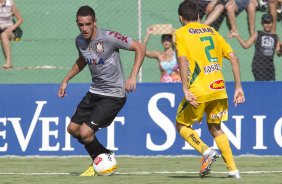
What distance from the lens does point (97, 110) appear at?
11609mm

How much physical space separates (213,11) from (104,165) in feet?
22.4

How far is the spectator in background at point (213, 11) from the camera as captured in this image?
1756cm

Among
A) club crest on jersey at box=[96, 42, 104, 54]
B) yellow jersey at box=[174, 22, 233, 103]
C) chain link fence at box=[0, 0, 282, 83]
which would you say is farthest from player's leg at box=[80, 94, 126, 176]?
chain link fence at box=[0, 0, 282, 83]

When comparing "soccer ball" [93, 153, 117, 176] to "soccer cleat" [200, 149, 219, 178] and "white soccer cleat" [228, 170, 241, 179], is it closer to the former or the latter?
"soccer cleat" [200, 149, 219, 178]

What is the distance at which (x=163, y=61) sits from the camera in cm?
1700

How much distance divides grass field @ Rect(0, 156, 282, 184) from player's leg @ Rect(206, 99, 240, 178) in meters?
0.17

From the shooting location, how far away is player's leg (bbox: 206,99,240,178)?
35.3ft

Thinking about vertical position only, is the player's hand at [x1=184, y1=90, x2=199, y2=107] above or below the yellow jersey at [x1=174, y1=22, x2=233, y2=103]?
below

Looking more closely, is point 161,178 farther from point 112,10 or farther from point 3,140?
point 112,10

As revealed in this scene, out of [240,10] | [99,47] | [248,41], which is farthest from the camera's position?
[240,10]

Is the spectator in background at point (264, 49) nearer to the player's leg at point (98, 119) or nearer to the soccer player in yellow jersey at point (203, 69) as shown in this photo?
the player's leg at point (98, 119)

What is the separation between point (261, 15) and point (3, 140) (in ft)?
19.1

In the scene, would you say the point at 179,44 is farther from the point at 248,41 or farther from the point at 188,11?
the point at 248,41

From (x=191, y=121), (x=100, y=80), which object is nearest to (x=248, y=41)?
(x=100, y=80)
